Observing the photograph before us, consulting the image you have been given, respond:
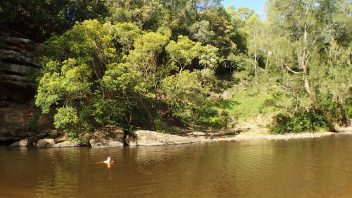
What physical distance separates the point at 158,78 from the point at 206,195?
29.1m

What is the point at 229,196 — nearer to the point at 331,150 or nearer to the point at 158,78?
the point at 331,150

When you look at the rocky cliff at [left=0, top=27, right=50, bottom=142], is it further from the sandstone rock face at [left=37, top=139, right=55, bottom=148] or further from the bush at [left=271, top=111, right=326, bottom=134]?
the bush at [left=271, top=111, right=326, bottom=134]

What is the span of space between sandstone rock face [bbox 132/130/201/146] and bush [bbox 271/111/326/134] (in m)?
13.8

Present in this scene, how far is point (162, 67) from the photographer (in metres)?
47.2

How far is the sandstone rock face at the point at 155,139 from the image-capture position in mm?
41000

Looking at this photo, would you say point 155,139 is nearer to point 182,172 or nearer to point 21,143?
point 21,143

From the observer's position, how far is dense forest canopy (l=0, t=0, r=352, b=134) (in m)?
40.7

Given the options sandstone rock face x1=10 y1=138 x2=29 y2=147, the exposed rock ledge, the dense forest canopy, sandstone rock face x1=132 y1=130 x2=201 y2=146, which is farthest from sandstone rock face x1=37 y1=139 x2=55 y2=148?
sandstone rock face x1=132 y1=130 x2=201 y2=146

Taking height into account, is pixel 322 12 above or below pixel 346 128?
above

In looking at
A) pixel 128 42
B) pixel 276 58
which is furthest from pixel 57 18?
pixel 276 58

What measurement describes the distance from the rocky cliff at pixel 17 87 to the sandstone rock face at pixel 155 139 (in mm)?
9772

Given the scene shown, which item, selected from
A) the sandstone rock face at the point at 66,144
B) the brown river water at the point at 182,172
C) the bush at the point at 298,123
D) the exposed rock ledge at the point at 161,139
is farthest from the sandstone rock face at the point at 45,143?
the bush at the point at 298,123

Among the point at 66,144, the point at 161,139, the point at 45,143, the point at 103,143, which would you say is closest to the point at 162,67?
the point at 161,139

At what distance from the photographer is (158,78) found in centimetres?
4759
